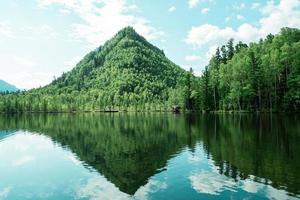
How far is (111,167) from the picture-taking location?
37.5 meters

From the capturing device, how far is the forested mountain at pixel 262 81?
366ft

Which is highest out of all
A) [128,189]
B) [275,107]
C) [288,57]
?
[288,57]

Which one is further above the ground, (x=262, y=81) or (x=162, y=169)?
(x=262, y=81)

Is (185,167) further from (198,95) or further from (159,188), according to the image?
(198,95)

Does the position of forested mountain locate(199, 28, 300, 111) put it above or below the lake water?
above

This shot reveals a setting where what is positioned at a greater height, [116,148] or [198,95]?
[198,95]

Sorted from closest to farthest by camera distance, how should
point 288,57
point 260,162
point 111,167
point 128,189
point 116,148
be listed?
point 128,189 → point 260,162 → point 111,167 → point 116,148 → point 288,57

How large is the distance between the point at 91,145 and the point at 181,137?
15.0 m

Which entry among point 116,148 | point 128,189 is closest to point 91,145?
point 116,148

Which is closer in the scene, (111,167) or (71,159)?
(111,167)

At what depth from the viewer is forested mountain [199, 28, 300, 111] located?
111438mm

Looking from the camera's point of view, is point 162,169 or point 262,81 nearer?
point 162,169

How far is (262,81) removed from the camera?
119688 mm

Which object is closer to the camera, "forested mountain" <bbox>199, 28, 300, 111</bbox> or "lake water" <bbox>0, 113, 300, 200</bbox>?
"lake water" <bbox>0, 113, 300, 200</bbox>
